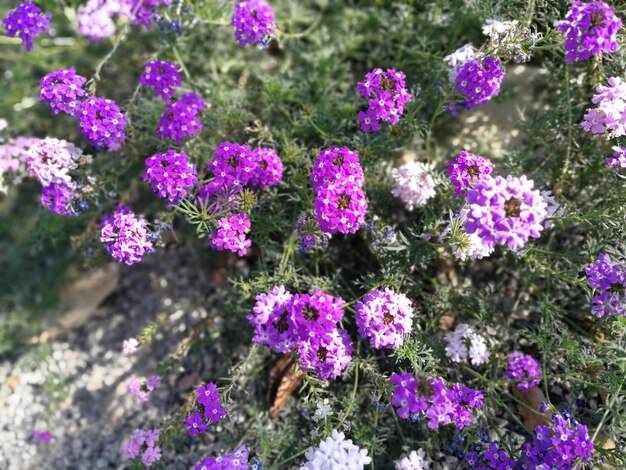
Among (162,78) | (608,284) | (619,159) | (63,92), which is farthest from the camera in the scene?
(162,78)

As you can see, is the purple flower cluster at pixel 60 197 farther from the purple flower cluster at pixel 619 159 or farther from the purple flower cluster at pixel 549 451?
the purple flower cluster at pixel 619 159

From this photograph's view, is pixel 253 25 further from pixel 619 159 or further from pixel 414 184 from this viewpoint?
pixel 619 159

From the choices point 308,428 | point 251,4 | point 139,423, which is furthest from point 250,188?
point 139,423

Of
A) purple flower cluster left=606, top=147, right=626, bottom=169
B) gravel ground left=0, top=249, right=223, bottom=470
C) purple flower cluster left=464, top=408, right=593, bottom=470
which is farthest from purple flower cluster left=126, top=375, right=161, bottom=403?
purple flower cluster left=606, top=147, right=626, bottom=169

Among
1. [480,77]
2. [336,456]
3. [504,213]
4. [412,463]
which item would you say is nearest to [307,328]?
[336,456]

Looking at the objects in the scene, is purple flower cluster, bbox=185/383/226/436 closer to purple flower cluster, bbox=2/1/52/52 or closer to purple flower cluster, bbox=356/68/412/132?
purple flower cluster, bbox=356/68/412/132

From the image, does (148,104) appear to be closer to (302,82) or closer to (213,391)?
(302,82)
